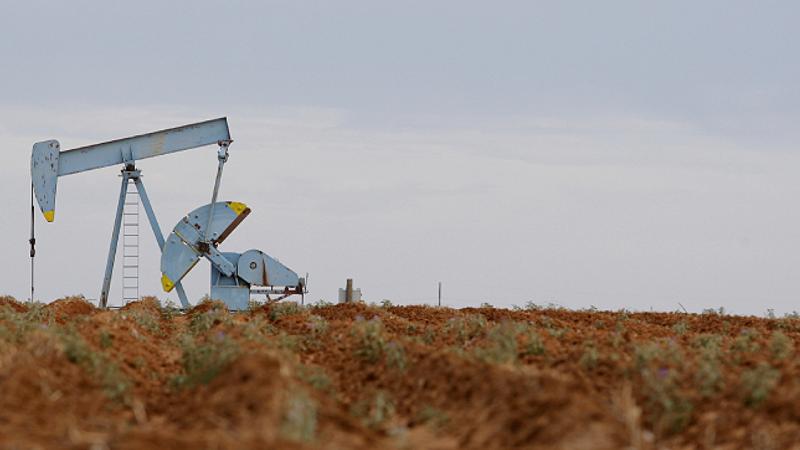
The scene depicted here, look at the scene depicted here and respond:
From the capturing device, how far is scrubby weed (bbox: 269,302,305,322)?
21.7 meters

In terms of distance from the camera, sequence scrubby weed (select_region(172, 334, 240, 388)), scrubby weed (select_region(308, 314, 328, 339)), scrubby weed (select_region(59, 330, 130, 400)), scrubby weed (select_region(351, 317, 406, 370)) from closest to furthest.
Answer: scrubby weed (select_region(59, 330, 130, 400)) < scrubby weed (select_region(172, 334, 240, 388)) < scrubby weed (select_region(351, 317, 406, 370)) < scrubby weed (select_region(308, 314, 328, 339))

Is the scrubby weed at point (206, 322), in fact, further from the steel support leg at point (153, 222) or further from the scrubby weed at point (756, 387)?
the scrubby weed at point (756, 387)

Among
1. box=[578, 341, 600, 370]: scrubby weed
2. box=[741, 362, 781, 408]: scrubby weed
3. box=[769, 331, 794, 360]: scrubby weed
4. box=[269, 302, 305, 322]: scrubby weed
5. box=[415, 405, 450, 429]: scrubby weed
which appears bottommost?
box=[415, 405, 450, 429]: scrubby weed

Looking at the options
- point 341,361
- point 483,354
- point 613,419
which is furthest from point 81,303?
point 613,419

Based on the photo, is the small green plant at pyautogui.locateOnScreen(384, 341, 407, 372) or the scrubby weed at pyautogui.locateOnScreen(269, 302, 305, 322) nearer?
the small green plant at pyautogui.locateOnScreen(384, 341, 407, 372)

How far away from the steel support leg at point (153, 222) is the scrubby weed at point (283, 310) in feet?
11.3

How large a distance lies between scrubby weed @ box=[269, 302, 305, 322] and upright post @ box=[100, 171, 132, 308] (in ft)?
17.0

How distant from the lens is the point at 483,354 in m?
11.5

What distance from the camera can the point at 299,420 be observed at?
729cm

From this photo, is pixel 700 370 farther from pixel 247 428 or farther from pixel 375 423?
pixel 247 428

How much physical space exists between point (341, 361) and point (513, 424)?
17.2 feet

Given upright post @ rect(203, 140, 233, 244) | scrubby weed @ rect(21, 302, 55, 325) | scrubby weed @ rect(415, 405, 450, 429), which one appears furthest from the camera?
upright post @ rect(203, 140, 233, 244)

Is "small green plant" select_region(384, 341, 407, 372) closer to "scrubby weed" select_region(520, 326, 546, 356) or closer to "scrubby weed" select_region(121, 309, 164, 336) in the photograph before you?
"scrubby weed" select_region(520, 326, 546, 356)

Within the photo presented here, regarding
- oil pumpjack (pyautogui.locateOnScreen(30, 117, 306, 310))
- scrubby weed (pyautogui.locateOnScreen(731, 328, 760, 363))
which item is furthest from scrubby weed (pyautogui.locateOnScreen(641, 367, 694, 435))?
oil pumpjack (pyautogui.locateOnScreen(30, 117, 306, 310))
